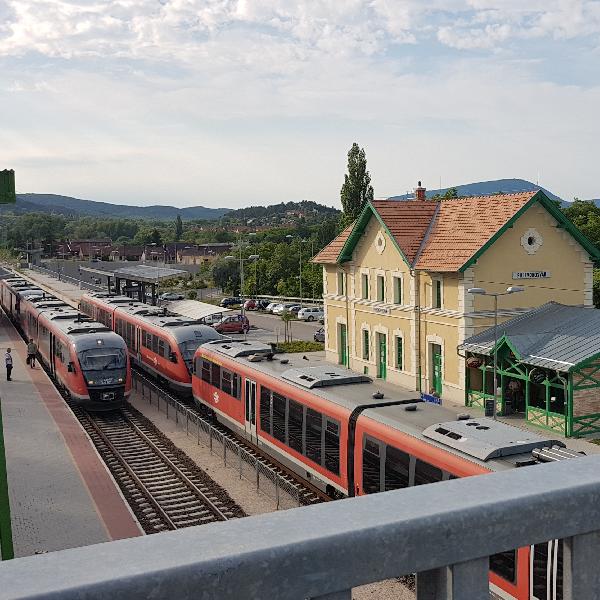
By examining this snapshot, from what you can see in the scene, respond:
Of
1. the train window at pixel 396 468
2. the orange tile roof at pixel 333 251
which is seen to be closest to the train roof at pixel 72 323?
the orange tile roof at pixel 333 251

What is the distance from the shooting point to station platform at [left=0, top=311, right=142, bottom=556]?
16047 millimetres

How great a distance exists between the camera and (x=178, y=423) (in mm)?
26641

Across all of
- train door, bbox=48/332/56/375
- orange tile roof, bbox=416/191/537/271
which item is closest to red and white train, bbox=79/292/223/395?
train door, bbox=48/332/56/375

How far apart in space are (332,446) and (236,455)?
672 centimetres

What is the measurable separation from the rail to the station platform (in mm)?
3341

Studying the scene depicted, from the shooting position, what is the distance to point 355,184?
73.8 meters

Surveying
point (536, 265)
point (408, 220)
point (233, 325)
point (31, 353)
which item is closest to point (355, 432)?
point (536, 265)

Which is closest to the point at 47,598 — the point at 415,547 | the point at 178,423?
the point at 415,547

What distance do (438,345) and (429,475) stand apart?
19.9 m

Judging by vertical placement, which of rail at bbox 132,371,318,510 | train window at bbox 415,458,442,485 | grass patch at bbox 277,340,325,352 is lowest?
grass patch at bbox 277,340,325,352

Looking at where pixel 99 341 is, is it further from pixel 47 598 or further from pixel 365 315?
pixel 47 598

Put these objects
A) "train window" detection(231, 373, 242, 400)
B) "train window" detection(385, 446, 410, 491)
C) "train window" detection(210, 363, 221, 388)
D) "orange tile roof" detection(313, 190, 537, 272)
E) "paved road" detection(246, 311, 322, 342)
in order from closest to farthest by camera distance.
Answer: "train window" detection(385, 446, 410, 491), "train window" detection(231, 373, 242, 400), "train window" detection(210, 363, 221, 388), "orange tile roof" detection(313, 190, 537, 272), "paved road" detection(246, 311, 322, 342)

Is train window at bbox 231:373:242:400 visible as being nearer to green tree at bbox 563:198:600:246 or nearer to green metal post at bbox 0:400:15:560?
green metal post at bbox 0:400:15:560

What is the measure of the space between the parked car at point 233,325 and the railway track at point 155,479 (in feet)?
85.2
